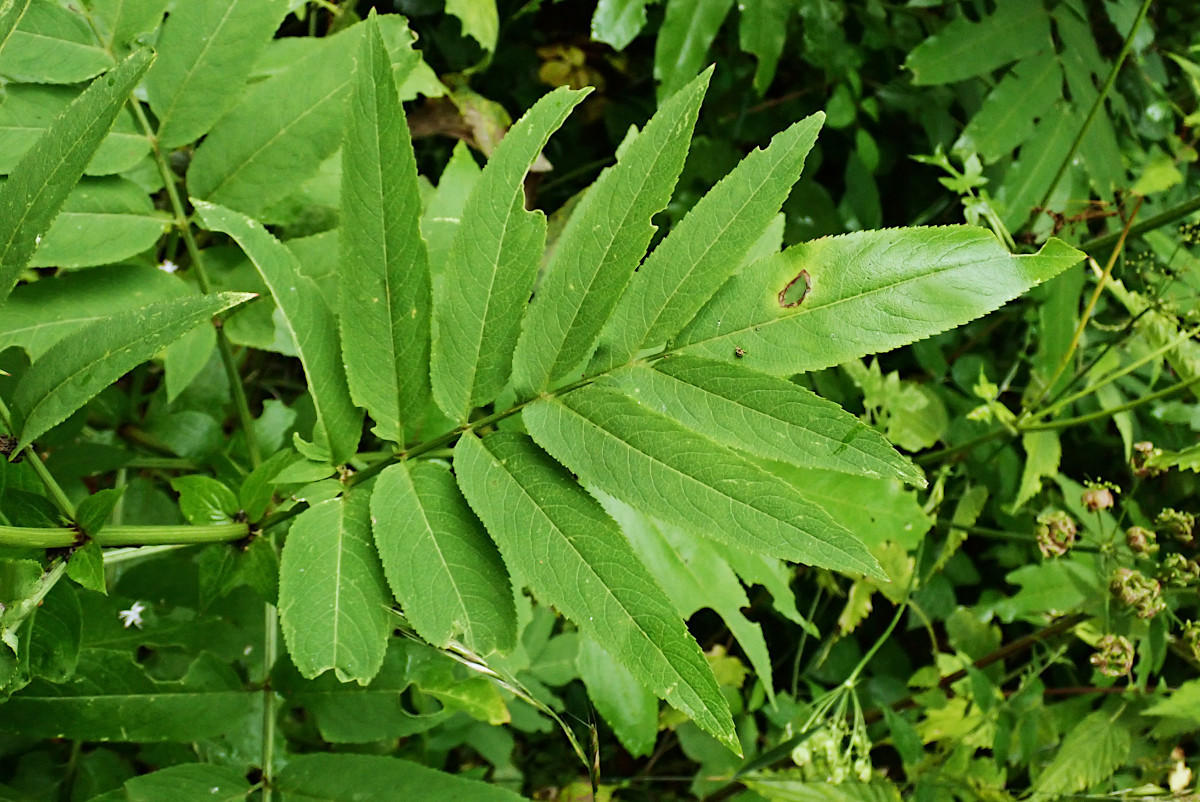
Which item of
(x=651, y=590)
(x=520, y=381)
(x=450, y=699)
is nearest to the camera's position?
(x=651, y=590)

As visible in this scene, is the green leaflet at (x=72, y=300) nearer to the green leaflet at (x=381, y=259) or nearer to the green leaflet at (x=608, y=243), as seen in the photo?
the green leaflet at (x=381, y=259)

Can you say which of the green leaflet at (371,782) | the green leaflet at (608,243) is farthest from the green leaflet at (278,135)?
the green leaflet at (371,782)

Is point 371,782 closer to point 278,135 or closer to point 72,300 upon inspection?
point 72,300

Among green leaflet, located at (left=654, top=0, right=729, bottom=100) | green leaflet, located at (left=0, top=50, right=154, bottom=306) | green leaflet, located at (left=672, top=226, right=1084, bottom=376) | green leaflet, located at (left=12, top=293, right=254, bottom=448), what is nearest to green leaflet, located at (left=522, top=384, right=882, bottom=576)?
green leaflet, located at (left=672, top=226, right=1084, bottom=376)

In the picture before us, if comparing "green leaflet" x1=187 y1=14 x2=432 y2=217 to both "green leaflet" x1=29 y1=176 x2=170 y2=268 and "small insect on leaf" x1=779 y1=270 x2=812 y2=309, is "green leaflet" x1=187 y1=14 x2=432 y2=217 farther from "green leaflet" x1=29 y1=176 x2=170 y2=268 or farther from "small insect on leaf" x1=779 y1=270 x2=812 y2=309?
"small insect on leaf" x1=779 y1=270 x2=812 y2=309

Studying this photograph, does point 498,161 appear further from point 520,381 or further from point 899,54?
point 899,54

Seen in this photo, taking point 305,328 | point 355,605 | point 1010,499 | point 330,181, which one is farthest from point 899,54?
point 355,605

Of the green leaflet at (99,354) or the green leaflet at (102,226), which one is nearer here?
the green leaflet at (99,354)
